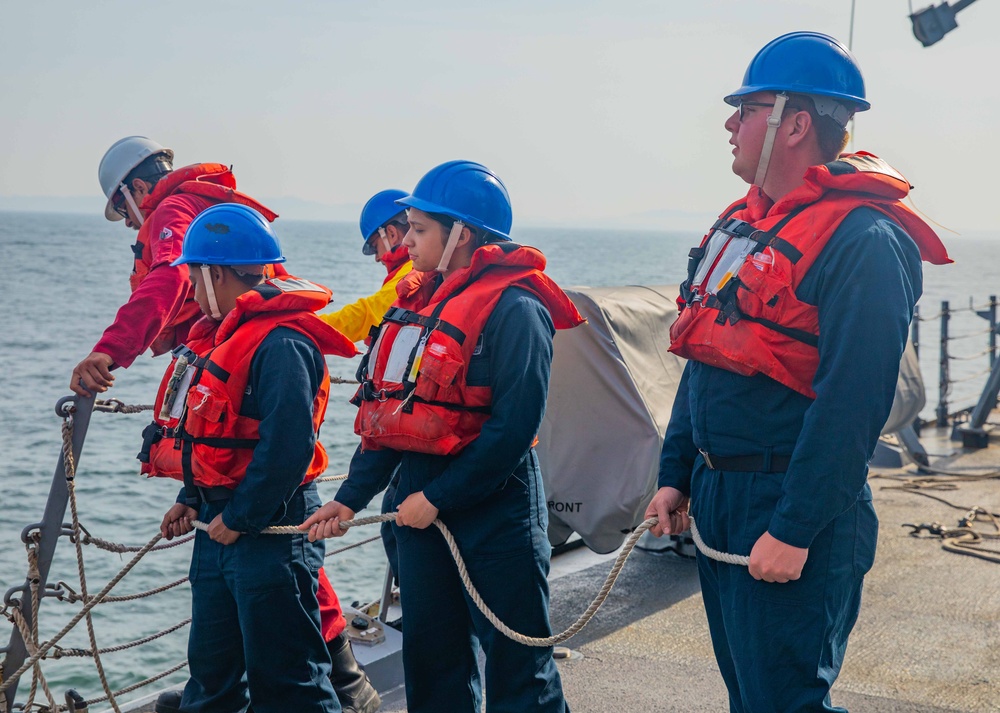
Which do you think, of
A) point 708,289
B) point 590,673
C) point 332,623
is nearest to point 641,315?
point 590,673

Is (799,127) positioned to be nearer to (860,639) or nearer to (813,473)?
(813,473)

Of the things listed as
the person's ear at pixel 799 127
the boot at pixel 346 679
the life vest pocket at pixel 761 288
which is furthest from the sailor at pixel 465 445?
the person's ear at pixel 799 127

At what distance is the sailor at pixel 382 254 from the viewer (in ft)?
16.7

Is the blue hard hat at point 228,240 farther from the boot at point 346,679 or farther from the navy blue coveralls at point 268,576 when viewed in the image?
the boot at point 346,679

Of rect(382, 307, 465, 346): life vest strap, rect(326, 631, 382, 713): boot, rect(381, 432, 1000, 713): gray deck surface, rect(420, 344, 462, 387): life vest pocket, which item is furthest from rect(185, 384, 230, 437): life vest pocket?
rect(381, 432, 1000, 713): gray deck surface

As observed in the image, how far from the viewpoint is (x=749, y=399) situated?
2.33 m

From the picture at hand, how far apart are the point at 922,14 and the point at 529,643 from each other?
20.3ft

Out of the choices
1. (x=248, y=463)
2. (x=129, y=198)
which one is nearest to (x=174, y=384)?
(x=248, y=463)

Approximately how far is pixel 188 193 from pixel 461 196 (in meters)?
1.83

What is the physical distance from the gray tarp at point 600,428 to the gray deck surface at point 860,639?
0.50 m

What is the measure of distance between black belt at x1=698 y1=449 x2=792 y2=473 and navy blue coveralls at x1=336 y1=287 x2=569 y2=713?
700 millimetres

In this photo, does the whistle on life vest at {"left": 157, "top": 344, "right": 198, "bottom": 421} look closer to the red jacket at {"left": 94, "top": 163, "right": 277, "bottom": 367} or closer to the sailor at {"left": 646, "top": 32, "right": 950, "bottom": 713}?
the red jacket at {"left": 94, "top": 163, "right": 277, "bottom": 367}

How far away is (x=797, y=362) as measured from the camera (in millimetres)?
2264

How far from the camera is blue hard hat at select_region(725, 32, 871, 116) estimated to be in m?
2.33
